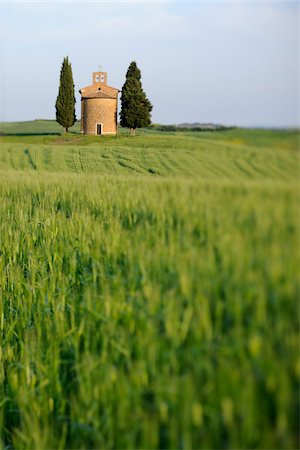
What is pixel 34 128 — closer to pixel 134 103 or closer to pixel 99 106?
pixel 99 106

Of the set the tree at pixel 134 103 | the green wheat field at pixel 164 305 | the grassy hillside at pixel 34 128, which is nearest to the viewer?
the green wheat field at pixel 164 305

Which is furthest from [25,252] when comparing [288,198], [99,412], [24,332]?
[288,198]

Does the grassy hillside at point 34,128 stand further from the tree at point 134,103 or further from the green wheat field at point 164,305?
the tree at point 134,103

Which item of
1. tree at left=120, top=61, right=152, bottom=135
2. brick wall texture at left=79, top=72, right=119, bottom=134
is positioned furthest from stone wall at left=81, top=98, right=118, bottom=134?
tree at left=120, top=61, right=152, bottom=135

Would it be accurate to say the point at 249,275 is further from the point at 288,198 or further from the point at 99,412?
the point at 99,412

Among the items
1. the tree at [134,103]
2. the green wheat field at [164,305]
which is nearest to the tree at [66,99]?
the green wheat field at [164,305]

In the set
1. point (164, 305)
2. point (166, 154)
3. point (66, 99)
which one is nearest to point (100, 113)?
point (66, 99)
